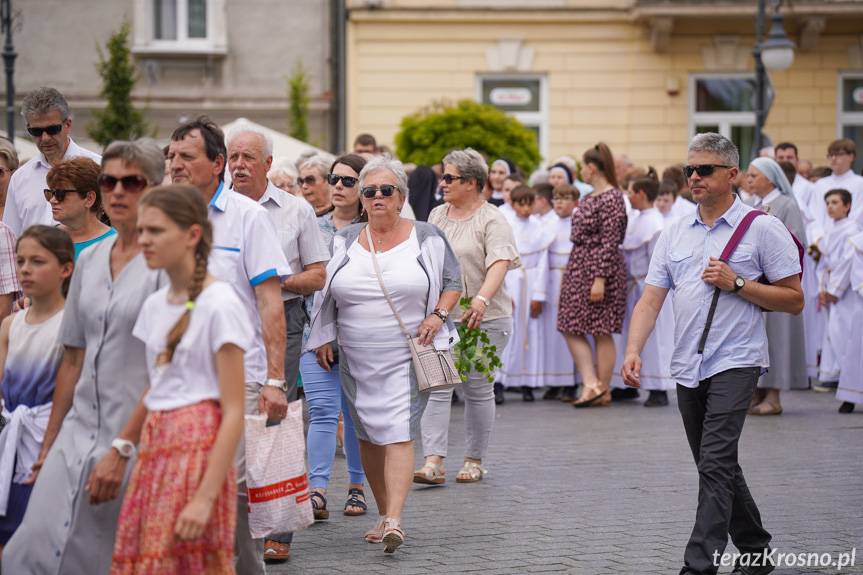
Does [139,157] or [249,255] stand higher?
[139,157]

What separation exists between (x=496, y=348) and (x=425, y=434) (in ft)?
2.44

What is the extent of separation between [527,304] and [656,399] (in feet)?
5.81

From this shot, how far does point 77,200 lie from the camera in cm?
525

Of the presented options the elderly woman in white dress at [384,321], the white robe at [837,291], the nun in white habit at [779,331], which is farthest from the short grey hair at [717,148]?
the white robe at [837,291]

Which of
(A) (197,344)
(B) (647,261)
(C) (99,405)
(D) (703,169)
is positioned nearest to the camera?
(A) (197,344)

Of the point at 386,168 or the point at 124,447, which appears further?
the point at 386,168

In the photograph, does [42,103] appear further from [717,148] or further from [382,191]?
[717,148]

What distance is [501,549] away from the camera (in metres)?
6.04

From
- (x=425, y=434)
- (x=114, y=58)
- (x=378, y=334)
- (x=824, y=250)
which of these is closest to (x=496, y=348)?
(x=425, y=434)

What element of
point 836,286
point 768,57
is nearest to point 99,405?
point 836,286

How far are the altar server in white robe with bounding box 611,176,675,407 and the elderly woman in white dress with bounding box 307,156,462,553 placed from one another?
5529mm

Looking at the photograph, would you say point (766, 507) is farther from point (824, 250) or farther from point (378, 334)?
point (824, 250)

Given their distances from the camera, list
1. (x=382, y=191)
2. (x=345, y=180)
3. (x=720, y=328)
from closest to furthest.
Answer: (x=720, y=328) → (x=382, y=191) → (x=345, y=180)

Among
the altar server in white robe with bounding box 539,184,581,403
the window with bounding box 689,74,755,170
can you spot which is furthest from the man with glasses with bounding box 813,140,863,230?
the window with bounding box 689,74,755,170
